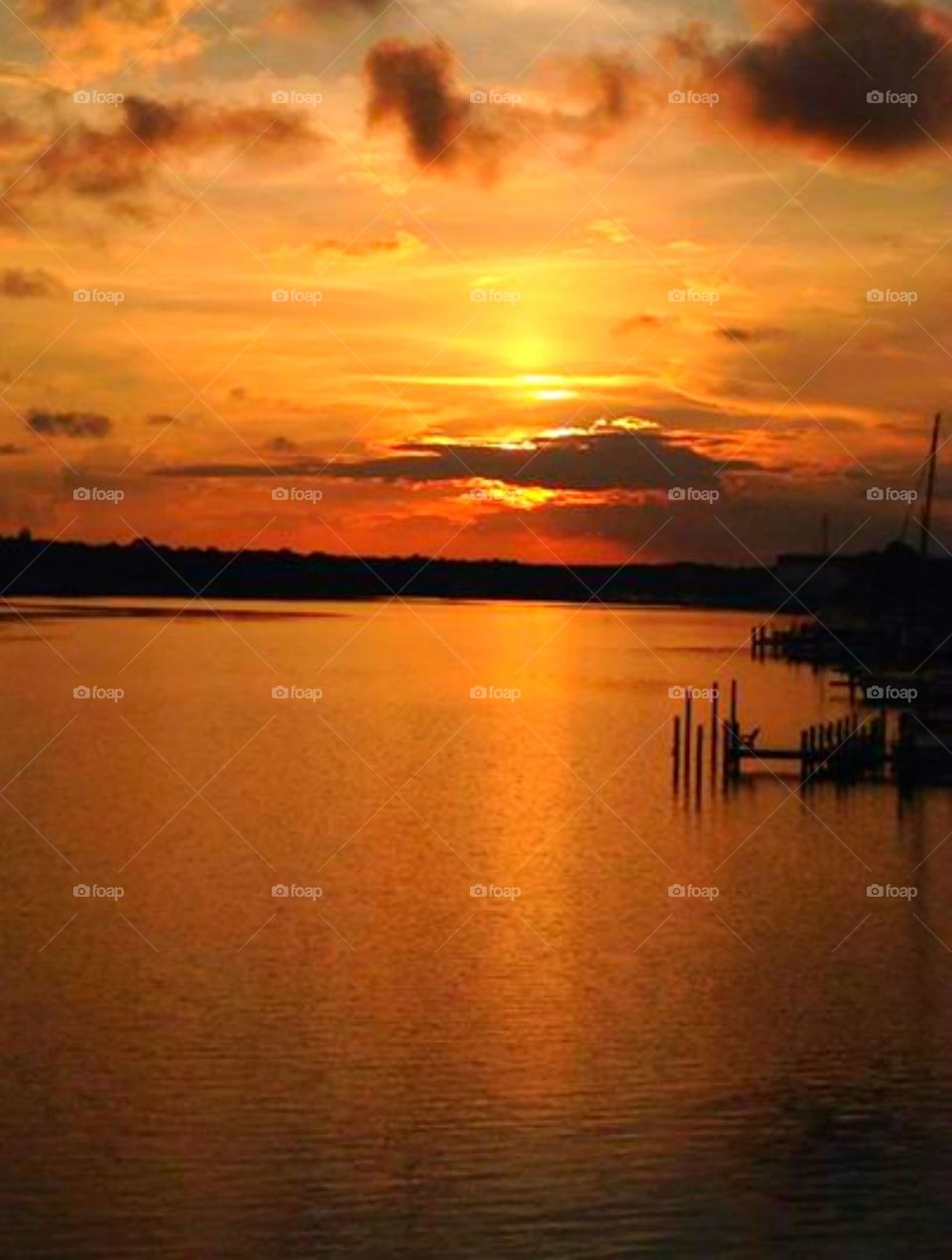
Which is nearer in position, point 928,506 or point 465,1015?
point 465,1015

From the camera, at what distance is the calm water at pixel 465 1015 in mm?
17219

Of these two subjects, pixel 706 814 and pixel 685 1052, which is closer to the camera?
pixel 685 1052

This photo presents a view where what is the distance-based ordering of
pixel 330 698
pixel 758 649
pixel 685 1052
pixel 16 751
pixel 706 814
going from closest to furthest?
pixel 685 1052, pixel 706 814, pixel 16 751, pixel 330 698, pixel 758 649

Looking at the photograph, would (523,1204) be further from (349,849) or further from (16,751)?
(16,751)

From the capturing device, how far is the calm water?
17.2 metres

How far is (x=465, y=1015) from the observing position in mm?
24188

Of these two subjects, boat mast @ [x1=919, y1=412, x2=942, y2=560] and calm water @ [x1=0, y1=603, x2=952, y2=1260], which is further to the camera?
boat mast @ [x1=919, y1=412, x2=942, y2=560]

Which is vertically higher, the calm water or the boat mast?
the boat mast

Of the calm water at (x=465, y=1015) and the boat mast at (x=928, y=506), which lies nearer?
the calm water at (x=465, y=1015)

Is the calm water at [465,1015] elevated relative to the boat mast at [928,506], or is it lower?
lower

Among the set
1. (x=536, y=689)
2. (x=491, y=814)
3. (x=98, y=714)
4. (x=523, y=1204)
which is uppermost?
(x=536, y=689)

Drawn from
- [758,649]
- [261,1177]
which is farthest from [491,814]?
[758,649]

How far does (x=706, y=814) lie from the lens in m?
43.8

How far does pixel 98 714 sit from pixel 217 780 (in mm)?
20389
